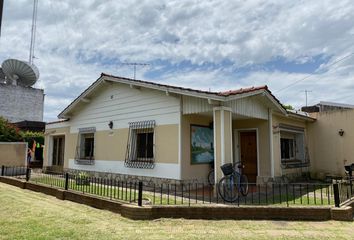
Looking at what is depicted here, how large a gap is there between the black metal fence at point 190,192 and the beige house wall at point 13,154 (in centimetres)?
610

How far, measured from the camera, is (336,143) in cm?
1427

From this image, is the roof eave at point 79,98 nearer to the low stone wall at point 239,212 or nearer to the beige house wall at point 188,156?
the beige house wall at point 188,156

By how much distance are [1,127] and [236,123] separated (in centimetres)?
1380

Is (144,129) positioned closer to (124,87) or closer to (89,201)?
(124,87)

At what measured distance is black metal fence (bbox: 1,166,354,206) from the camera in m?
7.38

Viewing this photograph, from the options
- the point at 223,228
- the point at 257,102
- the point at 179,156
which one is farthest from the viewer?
the point at 257,102

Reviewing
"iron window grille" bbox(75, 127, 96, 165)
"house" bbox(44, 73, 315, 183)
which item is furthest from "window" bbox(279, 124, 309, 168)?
"iron window grille" bbox(75, 127, 96, 165)

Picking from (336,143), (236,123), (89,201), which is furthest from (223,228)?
(336,143)

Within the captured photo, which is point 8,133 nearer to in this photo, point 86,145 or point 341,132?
point 86,145

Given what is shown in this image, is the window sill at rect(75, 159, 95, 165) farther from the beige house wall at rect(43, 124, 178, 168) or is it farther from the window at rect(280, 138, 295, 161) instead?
the window at rect(280, 138, 295, 161)

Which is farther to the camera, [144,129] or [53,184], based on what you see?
[144,129]

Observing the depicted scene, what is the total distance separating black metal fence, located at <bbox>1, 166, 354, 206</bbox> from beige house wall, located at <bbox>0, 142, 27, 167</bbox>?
240 inches

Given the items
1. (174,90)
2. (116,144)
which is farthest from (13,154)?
(174,90)

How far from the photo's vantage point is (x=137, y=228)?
592cm
